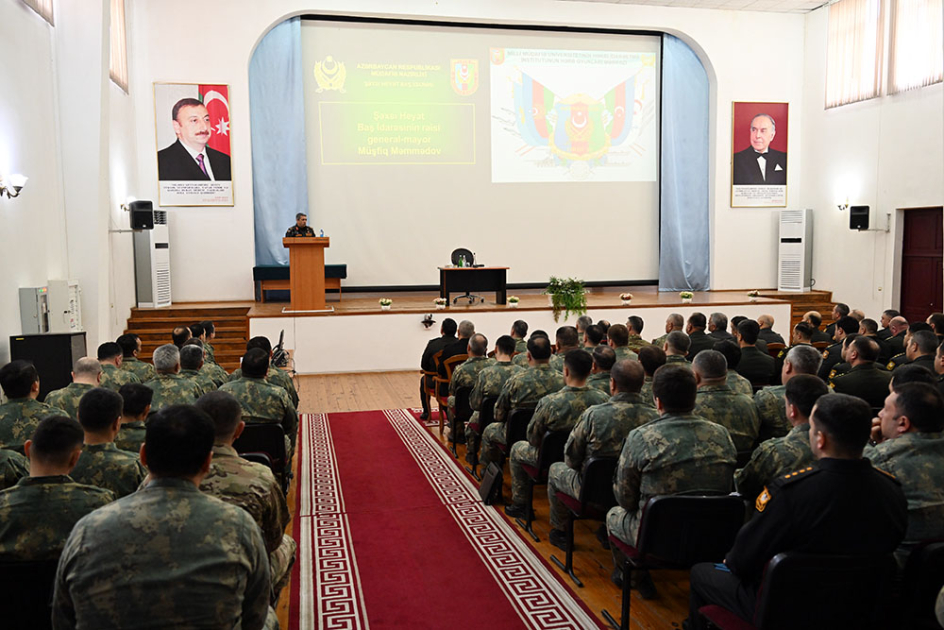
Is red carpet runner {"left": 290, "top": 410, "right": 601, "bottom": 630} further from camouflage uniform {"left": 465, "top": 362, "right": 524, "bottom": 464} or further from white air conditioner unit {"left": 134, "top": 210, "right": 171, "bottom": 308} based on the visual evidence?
white air conditioner unit {"left": 134, "top": 210, "right": 171, "bottom": 308}

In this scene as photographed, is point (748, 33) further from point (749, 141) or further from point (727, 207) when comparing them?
point (727, 207)

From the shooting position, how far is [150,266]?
37.1 feet

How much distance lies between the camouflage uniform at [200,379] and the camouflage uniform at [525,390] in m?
1.90

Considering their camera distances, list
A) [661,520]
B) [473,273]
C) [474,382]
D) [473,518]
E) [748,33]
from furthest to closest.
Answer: [748,33], [473,273], [474,382], [473,518], [661,520]

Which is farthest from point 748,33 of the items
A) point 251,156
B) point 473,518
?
point 473,518

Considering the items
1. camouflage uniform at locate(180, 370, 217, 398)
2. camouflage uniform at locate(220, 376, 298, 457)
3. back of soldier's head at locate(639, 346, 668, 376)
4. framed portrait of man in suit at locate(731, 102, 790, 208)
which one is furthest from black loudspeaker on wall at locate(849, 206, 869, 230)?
camouflage uniform at locate(180, 370, 217, 398)

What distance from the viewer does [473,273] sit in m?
11.8

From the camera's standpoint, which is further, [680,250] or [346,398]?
[680,250]

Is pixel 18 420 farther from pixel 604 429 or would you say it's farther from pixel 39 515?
pixel 604 429

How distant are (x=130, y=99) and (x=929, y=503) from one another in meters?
12.1

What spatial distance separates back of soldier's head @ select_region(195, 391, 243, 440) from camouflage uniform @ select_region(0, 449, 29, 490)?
0.89 metres

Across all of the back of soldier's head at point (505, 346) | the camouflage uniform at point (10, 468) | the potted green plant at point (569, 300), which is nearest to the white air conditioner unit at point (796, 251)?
the potted green plant at point (569, 300)

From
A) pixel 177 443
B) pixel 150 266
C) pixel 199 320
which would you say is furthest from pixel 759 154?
pixel 177 443

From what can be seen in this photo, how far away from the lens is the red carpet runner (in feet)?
11.0
